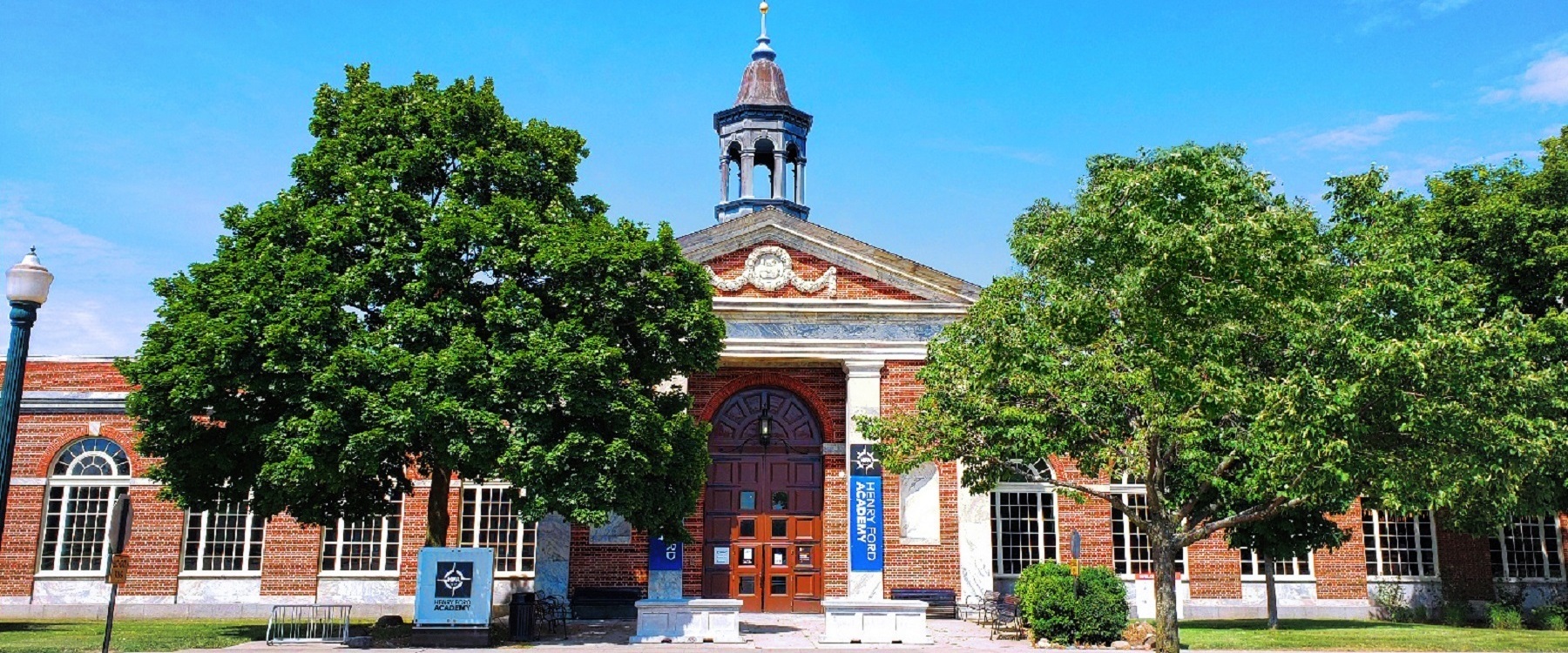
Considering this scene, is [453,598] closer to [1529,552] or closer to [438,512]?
[438,512]

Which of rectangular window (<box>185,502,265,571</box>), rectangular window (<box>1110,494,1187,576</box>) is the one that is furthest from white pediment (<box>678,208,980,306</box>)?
rectangular window (<box>185,502,265,571</box>)

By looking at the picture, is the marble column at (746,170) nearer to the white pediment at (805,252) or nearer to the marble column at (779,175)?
the marble column at (779,175)

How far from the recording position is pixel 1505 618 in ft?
84.0

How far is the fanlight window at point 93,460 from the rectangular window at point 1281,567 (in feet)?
83.4

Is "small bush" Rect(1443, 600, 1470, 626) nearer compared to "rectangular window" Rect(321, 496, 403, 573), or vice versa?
"rectangular window" Rect(321, 496, 403, 573)

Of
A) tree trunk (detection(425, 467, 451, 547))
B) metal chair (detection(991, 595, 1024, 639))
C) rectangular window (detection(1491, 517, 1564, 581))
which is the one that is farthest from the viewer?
rectangular window (detection(1491, 517, 1564, 581))

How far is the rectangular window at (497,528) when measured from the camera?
25.9m

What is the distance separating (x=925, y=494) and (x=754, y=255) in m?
6.40

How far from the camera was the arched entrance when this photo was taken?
2558 centimetres

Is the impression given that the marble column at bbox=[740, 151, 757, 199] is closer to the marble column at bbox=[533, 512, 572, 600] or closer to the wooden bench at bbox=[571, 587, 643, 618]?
the marble column at bbox=[533, 512, 572, 600]

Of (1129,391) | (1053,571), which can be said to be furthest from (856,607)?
(1129,391)

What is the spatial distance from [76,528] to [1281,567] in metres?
27.2

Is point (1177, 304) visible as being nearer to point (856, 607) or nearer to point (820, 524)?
point (856, 607)

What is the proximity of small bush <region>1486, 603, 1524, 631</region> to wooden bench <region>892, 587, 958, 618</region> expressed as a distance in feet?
39.3
